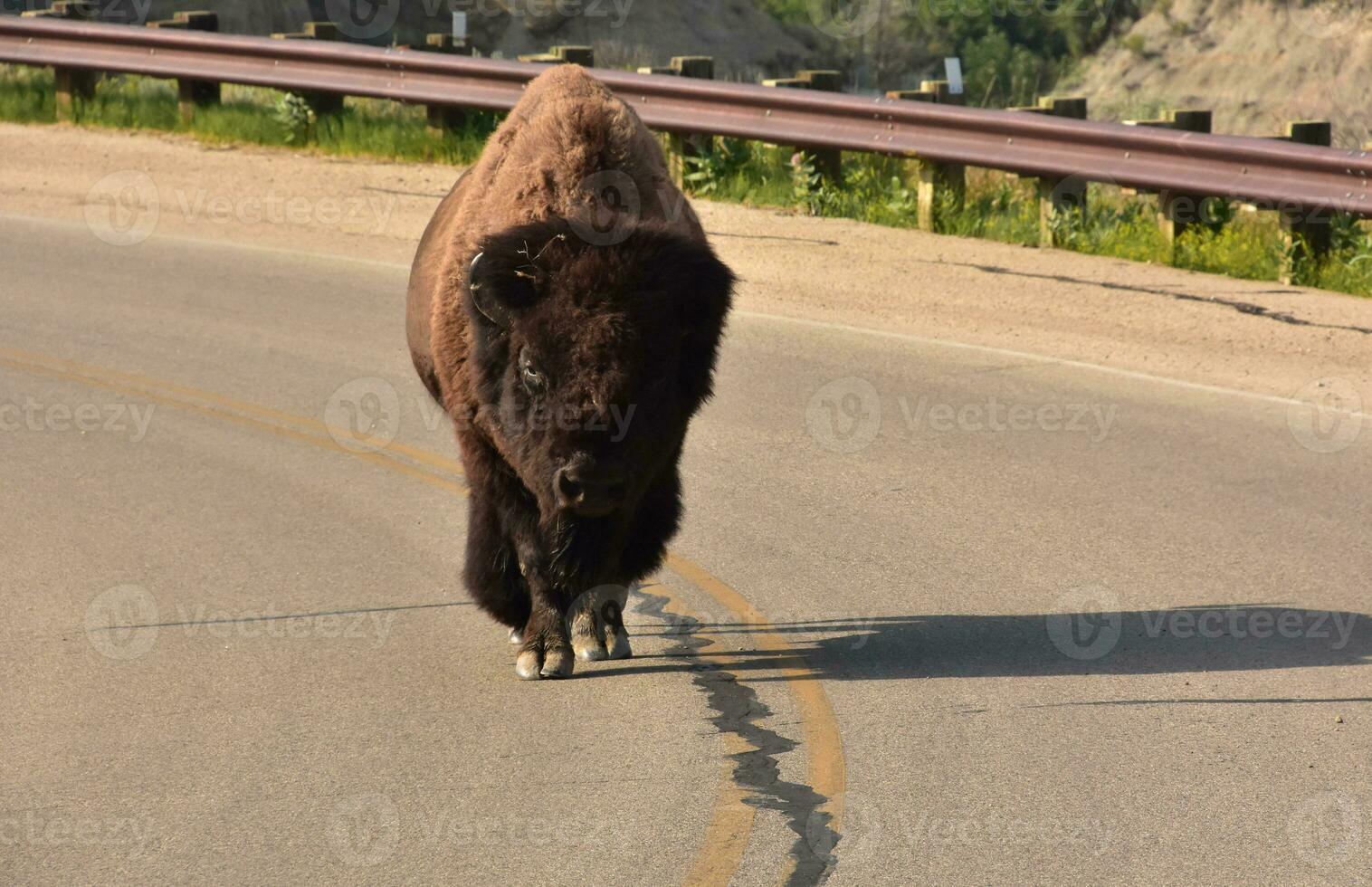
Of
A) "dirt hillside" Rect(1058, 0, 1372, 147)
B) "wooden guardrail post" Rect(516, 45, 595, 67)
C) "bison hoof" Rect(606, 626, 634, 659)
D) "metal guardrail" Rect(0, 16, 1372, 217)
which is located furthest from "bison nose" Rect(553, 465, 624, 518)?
"dirt hillside" Rect(1058, 0, 1372, 147)

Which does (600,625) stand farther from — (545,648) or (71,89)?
(71,89)

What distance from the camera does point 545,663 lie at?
7.55m

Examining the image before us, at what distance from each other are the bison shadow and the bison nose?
4.25ft

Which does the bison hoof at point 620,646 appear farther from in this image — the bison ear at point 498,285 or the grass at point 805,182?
the grass at point 805,182

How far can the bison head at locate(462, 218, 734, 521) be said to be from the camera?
256 inches

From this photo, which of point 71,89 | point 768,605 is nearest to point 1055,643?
point 768,605

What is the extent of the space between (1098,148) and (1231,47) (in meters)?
18.7

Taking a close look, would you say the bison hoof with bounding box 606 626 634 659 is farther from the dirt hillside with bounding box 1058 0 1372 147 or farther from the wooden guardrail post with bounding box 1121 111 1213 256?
the dirt hillside with bounding box 1058 0 1372 147

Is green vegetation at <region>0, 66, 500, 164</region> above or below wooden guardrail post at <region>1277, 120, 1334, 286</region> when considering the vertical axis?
above

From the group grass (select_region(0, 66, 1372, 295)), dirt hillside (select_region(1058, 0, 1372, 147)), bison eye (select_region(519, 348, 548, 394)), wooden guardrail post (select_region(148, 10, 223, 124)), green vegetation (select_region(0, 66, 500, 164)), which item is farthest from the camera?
dirt hillside (select_region(1058, 0, 1372, 147))

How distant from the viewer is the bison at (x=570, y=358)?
6562 millimetres

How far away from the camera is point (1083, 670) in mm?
7574

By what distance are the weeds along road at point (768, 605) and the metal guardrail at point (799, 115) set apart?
0.84 m

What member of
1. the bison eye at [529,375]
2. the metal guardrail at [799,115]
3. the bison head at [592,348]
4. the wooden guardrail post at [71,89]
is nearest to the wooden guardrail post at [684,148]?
the metal guardrail at [799,115]
